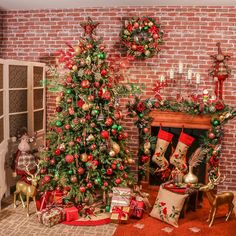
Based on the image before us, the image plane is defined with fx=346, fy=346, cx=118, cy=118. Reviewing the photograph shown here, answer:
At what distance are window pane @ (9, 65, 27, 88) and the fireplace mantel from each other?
2160 mm

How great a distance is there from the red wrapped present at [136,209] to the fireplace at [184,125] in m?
1.33

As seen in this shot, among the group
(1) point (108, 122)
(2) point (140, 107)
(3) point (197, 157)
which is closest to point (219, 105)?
(3) point (197, 157)

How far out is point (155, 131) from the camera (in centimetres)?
584

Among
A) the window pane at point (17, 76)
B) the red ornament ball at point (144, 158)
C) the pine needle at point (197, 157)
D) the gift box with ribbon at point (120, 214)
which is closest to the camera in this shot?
the gift box with ribbon at point (120, 214)

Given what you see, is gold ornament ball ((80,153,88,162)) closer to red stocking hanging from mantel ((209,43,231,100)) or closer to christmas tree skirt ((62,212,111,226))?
christmas tree skirt ((62,212,111,226))

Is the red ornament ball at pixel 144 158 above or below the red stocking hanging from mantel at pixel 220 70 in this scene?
below

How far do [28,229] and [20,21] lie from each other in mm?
3700

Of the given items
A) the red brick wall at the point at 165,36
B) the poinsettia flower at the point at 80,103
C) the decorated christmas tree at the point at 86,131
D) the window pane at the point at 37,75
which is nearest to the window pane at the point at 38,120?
the red brick wall at the point at 165,36

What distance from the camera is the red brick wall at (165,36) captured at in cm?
559

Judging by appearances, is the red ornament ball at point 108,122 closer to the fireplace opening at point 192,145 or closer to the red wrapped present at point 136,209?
the red wrapped present at point 136,209

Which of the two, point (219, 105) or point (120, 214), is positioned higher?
point (219, 105)

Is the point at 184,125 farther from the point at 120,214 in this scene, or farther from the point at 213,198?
the point at 120,214

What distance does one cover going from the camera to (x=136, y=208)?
184 inches

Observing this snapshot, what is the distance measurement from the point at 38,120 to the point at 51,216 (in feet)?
7.18
